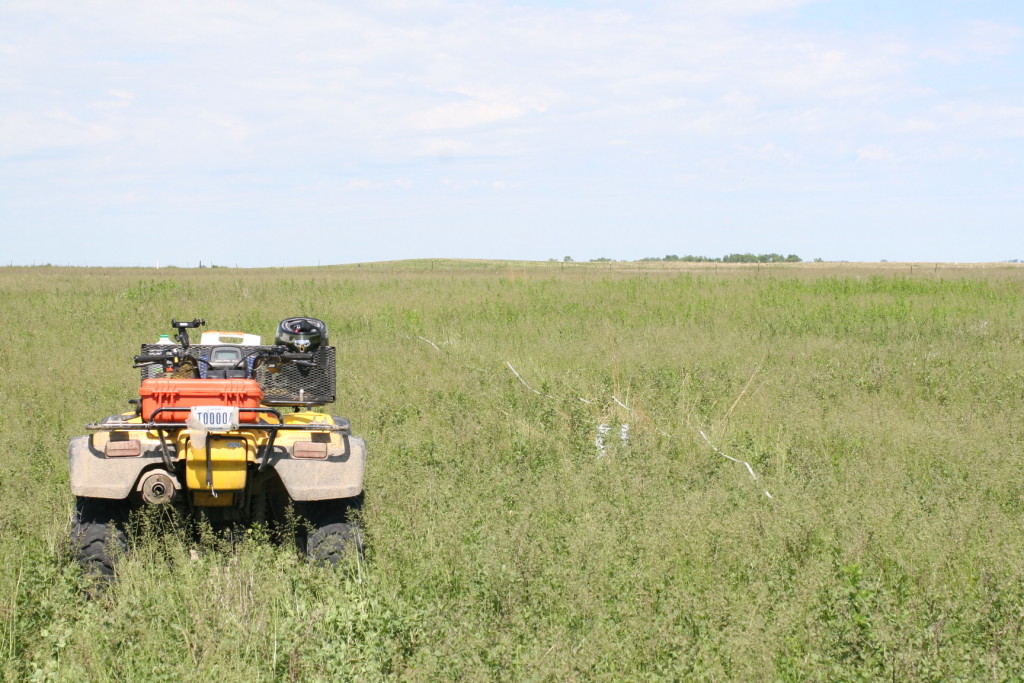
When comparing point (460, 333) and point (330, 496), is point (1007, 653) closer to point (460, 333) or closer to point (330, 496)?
point (330, 496)

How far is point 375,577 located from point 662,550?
1.59 m

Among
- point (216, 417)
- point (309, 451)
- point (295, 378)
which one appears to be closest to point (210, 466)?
point (216, 417)

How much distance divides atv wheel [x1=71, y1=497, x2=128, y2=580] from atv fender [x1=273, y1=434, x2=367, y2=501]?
3.07ft

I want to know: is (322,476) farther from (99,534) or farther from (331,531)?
(99,534)

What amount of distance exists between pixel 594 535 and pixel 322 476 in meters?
1.59

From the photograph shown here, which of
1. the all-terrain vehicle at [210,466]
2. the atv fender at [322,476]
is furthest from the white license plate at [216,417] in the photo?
the atv fender at [322,476]

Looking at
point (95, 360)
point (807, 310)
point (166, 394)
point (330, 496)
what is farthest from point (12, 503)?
point (807, 310)

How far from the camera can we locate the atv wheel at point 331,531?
188 inches

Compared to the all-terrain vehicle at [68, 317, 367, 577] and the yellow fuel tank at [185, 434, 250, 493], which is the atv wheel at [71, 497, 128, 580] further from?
the yellow fuel tank at [185, 434, 250, 493]

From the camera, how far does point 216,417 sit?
4.44 m

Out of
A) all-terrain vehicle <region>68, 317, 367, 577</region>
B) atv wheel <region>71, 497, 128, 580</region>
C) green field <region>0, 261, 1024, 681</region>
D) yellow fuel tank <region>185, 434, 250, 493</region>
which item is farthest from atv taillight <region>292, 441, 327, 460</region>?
atv wheel <region>71, 497, 128, 580</region>

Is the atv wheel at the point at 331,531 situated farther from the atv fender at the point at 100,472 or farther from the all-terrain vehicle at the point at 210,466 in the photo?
the atv fender at the point at 100,472

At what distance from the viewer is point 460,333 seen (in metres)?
15.8

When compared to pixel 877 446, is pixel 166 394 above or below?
above
